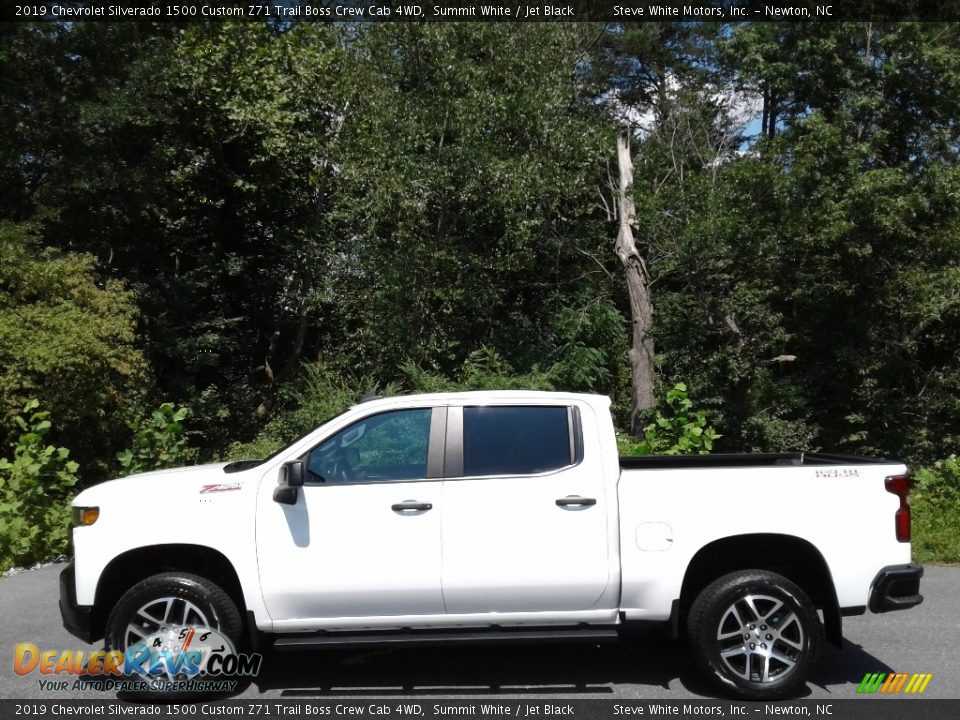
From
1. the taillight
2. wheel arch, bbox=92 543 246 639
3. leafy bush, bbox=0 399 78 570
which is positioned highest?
the taillight

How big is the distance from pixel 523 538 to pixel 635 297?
14637mm

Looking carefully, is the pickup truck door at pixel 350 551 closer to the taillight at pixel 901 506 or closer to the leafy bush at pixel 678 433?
the taillight at pixel 901 506

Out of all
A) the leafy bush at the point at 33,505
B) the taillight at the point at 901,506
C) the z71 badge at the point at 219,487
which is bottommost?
the leafy bush at the point at 33,505

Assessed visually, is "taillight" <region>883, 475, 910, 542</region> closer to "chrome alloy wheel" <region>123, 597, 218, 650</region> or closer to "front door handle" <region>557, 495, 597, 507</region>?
"front door handle" <region>557, 495, 597, 507</region>

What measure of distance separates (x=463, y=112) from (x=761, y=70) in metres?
5.55

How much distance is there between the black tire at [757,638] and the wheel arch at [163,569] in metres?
2.81

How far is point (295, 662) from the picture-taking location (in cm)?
646

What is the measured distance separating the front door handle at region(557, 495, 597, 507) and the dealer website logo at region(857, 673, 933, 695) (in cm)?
207

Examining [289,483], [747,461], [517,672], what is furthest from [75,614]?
[747,461]

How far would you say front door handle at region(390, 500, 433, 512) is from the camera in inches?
220

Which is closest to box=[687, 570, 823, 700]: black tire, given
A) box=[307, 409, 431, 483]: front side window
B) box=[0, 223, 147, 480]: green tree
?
box=[307, 409, 431, 483]: front side window

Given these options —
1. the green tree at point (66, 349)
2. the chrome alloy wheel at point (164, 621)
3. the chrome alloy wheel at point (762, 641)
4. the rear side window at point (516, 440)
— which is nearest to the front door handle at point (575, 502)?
the rear side window at point (516, 440)

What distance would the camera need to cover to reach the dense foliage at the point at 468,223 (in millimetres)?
15484

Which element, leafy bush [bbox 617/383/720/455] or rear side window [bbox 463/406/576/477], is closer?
rear side window [bbox 463/406/576/477]
